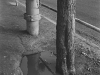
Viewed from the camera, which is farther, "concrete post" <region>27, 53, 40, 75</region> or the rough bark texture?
"concrete post" <region>27, 53, 40, 75</region>

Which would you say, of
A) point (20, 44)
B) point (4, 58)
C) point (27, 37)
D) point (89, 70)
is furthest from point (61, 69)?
point (27, 37)

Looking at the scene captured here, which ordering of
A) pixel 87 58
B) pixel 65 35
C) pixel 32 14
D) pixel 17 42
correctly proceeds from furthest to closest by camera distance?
pixel 32 14
pixel 17 42
pixel 87 58
pixel 65 35

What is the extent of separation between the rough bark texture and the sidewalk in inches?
41.5

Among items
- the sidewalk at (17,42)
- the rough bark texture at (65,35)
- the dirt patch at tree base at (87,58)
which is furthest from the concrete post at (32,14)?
the rough bark texture at (65,35)

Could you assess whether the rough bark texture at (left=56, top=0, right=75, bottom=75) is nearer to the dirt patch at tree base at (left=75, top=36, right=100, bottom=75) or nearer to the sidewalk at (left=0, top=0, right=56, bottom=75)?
the dirt patch at tree base at (left=75, top=36, right=100, bottom=75)

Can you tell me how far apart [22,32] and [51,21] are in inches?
73.4

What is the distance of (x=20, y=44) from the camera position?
5.05 metres

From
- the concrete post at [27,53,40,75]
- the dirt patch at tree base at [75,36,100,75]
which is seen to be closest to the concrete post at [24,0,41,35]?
the concrete post at [27,53,40,75]

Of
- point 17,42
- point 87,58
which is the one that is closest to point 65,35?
point 87,58

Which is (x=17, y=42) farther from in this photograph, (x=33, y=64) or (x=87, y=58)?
(x=87, y=58)

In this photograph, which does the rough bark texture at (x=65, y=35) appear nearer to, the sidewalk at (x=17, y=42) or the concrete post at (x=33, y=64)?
the concrete post at (x=33, y=64)

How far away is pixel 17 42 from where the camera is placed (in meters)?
5.16

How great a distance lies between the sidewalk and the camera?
4.02m

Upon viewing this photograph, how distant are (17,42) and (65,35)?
7.20 ft
